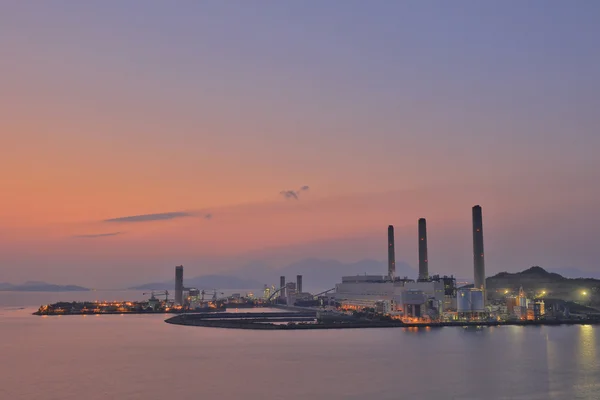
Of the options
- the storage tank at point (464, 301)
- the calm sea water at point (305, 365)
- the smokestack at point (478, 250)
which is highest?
the smokestack at point (478, 250)

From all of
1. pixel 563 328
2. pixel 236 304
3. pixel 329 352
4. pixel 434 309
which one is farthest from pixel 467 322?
Result: pixel 236 304

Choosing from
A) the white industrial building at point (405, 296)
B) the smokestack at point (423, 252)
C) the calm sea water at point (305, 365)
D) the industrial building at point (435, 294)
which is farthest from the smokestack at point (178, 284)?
the calm sea water at point (305, 365)

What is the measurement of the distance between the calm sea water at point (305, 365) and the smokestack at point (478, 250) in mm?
21281

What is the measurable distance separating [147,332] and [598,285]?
9587cm

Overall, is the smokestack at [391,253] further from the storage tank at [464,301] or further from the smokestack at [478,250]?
the storage tank at [464,301]

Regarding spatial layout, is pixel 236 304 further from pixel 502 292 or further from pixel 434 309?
pixel 434 309

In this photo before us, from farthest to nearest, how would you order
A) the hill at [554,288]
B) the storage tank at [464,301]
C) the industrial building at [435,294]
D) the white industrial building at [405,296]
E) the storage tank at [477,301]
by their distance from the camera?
the hill at [554,288] < the storage tank at [477,301] < the storage tank at [464,301] < the industrial building at [435,294] < the white industrial building at [405,296]

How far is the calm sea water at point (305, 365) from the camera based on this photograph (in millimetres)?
40344

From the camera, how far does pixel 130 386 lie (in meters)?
42.3

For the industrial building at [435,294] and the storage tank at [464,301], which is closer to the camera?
the industrial building at [435,294]

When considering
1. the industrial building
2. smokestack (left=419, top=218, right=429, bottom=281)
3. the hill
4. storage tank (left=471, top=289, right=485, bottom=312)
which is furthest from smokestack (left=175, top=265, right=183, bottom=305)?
storage tank (left=471, top=289, right=485, bottom=312)

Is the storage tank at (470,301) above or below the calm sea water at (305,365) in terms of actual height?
above

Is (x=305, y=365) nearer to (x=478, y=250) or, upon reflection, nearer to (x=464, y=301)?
(x=464, y=301)

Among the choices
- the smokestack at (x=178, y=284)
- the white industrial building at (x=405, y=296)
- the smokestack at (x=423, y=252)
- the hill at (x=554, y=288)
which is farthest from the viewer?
the smokestack at (x=178, y=284)
